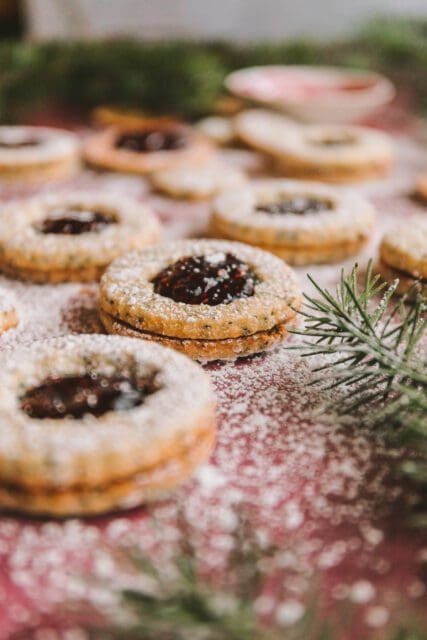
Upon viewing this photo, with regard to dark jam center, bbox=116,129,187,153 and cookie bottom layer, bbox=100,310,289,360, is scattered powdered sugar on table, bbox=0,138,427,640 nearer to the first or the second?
cookie bottom layer, bbox=100,310,289,360

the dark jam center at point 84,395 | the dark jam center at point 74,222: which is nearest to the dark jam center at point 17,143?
the dark jam center at point 74,222

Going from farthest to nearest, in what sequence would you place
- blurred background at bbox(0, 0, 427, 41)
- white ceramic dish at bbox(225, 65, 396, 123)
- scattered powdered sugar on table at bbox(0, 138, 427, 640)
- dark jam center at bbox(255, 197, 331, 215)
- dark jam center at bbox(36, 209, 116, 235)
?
blurred background at bbox(0, 0, 427, 41)
white ceramic dish at bbox(225, 65, 396, 123)
dark jam center at bbox(255, 197, 331, 215)
dark jam center at bbox(36, 209, 116, 235)
scattered powdered sugar on table at bbox(0, 138, 427, 640)

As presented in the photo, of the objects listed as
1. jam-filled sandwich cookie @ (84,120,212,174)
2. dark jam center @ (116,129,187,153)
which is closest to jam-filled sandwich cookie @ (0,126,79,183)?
jam-filled sandwich cookie @ (84,120,212,174)

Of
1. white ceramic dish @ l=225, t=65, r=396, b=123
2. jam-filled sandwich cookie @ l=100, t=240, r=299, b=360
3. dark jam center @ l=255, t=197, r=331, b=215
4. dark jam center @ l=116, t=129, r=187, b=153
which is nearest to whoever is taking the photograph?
jam-filled sandwich cookie @ l=100, t=240, r=299, b=360

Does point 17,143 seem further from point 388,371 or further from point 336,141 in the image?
point 388,371

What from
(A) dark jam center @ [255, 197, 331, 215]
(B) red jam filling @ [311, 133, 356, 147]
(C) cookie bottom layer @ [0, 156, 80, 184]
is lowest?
(C) cookie bottom layer @ [0, 156, 80, 184]

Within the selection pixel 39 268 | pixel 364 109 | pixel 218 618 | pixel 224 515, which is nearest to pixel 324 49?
pixel 364 109

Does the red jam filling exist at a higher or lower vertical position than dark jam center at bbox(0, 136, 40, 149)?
higher
